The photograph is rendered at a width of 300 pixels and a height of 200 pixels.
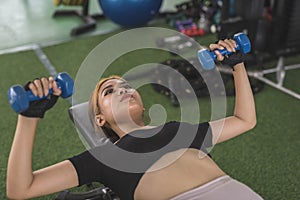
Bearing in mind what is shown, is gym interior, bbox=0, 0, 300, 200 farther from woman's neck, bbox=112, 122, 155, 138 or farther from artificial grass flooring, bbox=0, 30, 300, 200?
woman's neck, bbox=112, 122, 155, 138

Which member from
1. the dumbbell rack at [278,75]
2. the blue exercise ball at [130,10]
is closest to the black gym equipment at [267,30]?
the dumbbell rack at [278,75]

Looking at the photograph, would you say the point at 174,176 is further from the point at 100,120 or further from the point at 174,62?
the point at 174,62

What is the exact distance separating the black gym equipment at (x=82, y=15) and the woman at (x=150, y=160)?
236 centimetres

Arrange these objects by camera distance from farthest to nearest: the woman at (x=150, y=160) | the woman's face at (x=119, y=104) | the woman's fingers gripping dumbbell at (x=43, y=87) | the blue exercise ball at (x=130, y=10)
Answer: the blue exercise ball at (x=130, y=10)
the woman's face at (x=119, y=104)
the woman at (x=150, y=160)
the woman's fingers gripping dumbbell at (x=43, y=87)

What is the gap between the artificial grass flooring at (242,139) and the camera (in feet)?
6.74

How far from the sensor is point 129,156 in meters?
1.38

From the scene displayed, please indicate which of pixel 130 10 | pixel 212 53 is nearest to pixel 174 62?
pixel 130 10

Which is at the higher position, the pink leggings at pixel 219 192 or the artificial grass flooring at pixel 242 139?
the pink leggings at pixel 219 192

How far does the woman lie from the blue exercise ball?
6.79 feet

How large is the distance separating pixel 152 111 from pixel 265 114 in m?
0.68

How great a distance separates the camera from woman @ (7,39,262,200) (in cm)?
129

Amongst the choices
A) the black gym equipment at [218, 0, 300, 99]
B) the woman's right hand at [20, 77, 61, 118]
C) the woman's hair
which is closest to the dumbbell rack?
the black gym equipment at [218, 0, 300, 99]

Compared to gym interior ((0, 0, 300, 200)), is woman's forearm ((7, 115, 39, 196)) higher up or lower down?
higher up

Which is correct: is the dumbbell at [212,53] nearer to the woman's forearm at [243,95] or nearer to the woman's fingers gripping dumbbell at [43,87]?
the woman's forearm at [243,95]
